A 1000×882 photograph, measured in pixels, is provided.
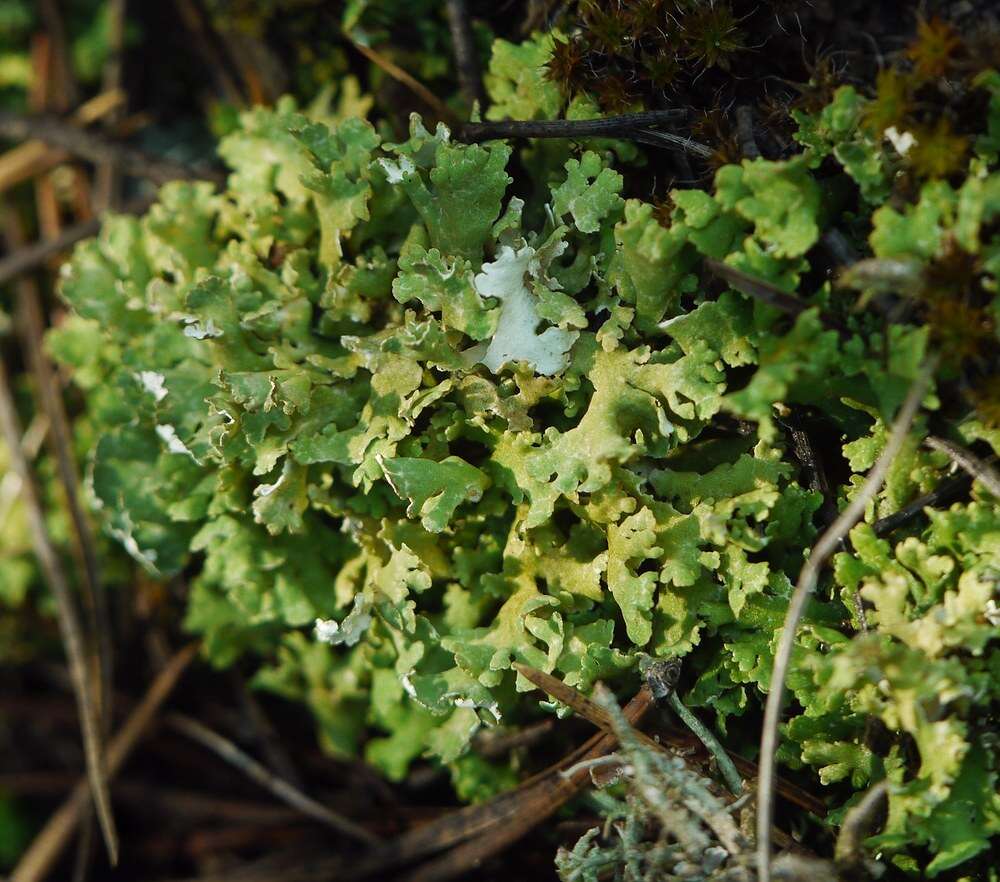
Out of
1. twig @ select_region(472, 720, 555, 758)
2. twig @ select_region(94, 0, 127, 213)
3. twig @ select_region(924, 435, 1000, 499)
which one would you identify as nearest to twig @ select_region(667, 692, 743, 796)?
twig @ select_region(472, 720, 555, 758)

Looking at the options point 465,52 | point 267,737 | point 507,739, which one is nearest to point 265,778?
point 267,737

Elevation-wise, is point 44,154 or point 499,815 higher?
point 44,154

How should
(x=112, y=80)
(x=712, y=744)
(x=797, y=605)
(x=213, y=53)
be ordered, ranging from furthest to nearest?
(x=112, y=80) → (x=213, y=53) → (x=712, y=744) → (x=797, y=605)

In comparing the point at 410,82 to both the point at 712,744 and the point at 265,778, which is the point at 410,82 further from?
the point at 265,778

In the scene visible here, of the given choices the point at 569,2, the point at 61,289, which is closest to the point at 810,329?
the point at 569,2

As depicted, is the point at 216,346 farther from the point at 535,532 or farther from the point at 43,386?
the point at 43,386

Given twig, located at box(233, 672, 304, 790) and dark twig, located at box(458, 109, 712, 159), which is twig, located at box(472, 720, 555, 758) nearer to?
twig, located at box(233, 672, 304, 790)
